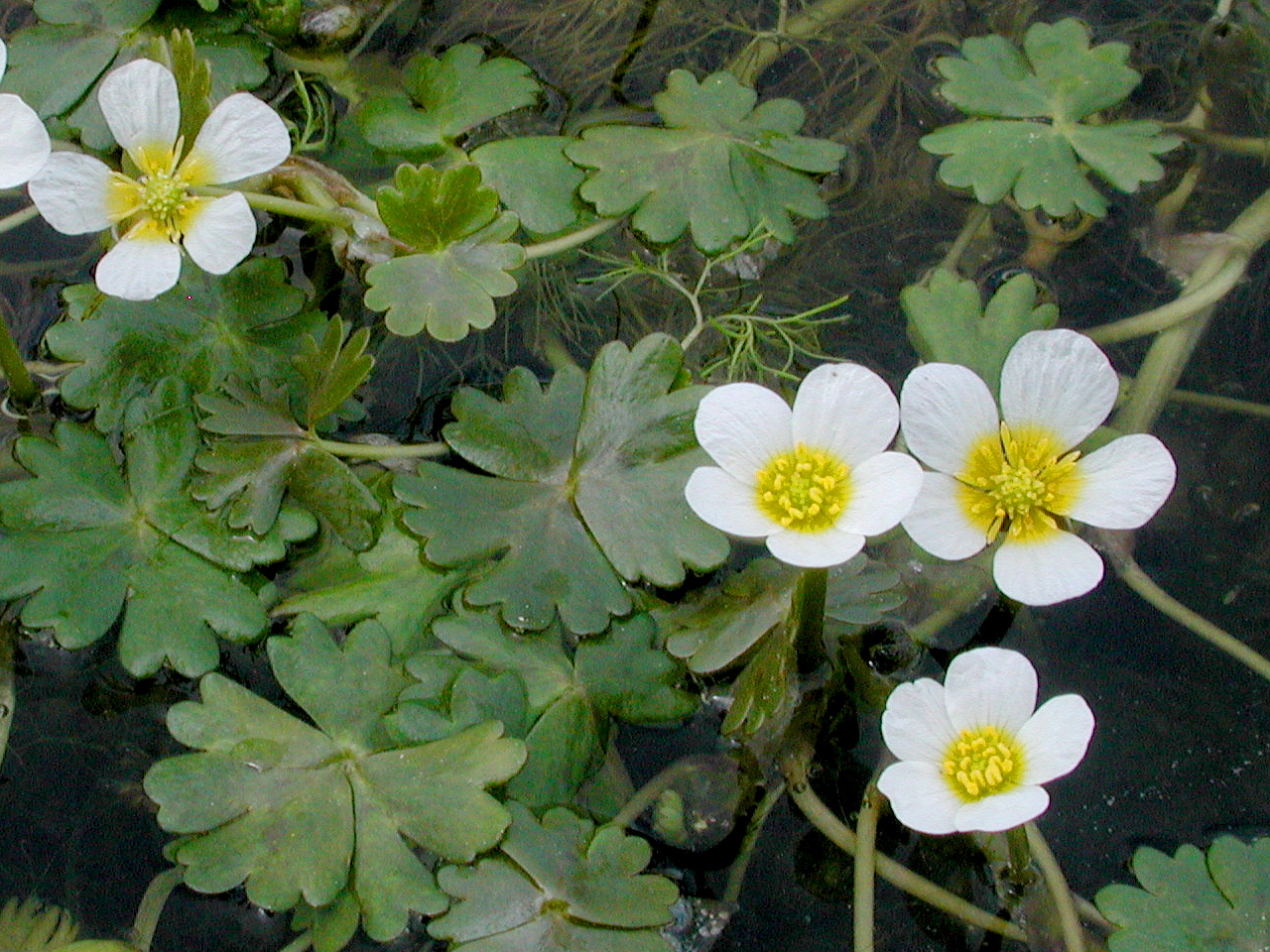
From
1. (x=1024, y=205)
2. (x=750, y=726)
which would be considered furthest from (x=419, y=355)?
(x=1024, y=205)

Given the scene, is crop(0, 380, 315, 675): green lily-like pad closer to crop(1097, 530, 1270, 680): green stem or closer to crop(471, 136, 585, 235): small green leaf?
crop(471, 136, 585, 235): small green leaf

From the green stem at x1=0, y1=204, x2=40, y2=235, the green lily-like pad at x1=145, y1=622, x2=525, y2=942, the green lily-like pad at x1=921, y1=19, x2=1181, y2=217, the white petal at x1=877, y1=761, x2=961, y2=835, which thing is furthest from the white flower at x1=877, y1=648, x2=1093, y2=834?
the green stem at x1=0, y1=204, x2=40, y2=235

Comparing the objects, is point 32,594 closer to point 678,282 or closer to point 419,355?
point 419,355

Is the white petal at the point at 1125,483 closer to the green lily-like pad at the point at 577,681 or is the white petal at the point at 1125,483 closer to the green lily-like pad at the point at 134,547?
the green lily-like pad at the point at 577,681

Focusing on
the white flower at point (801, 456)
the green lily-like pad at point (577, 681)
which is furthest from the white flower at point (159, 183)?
the white flower at point (801, 456)

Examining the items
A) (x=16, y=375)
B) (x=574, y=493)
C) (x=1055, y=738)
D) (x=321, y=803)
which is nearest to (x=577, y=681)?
(x=574, y=493)
